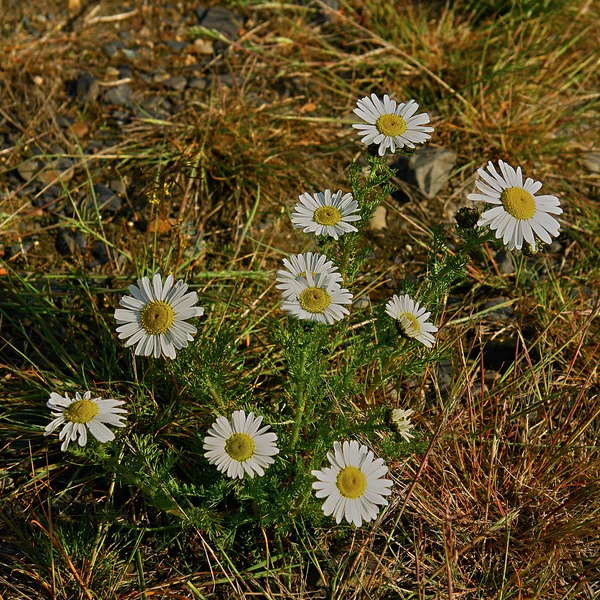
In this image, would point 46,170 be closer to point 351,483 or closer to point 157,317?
point 157,317

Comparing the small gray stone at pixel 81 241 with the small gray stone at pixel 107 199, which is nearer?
the small gray stone at pixel 81 241

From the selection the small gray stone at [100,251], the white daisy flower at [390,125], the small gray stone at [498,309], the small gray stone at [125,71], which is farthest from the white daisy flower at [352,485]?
the small gray stone at [125,71]

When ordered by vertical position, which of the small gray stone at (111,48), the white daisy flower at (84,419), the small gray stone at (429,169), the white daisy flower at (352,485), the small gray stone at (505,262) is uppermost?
the small gray stone at (111,48)

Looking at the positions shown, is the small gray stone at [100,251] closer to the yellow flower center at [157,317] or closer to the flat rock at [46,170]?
the flat rock at [46,170]

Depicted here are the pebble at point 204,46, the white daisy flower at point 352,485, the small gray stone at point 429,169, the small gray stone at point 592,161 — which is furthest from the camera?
the pebble at point 204,46

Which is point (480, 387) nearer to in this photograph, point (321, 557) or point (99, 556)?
point (321, 557)

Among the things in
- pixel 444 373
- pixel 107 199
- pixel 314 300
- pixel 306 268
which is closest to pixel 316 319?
pixel 314 300

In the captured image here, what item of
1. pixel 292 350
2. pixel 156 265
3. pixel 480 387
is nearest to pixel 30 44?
pixel 156 265
